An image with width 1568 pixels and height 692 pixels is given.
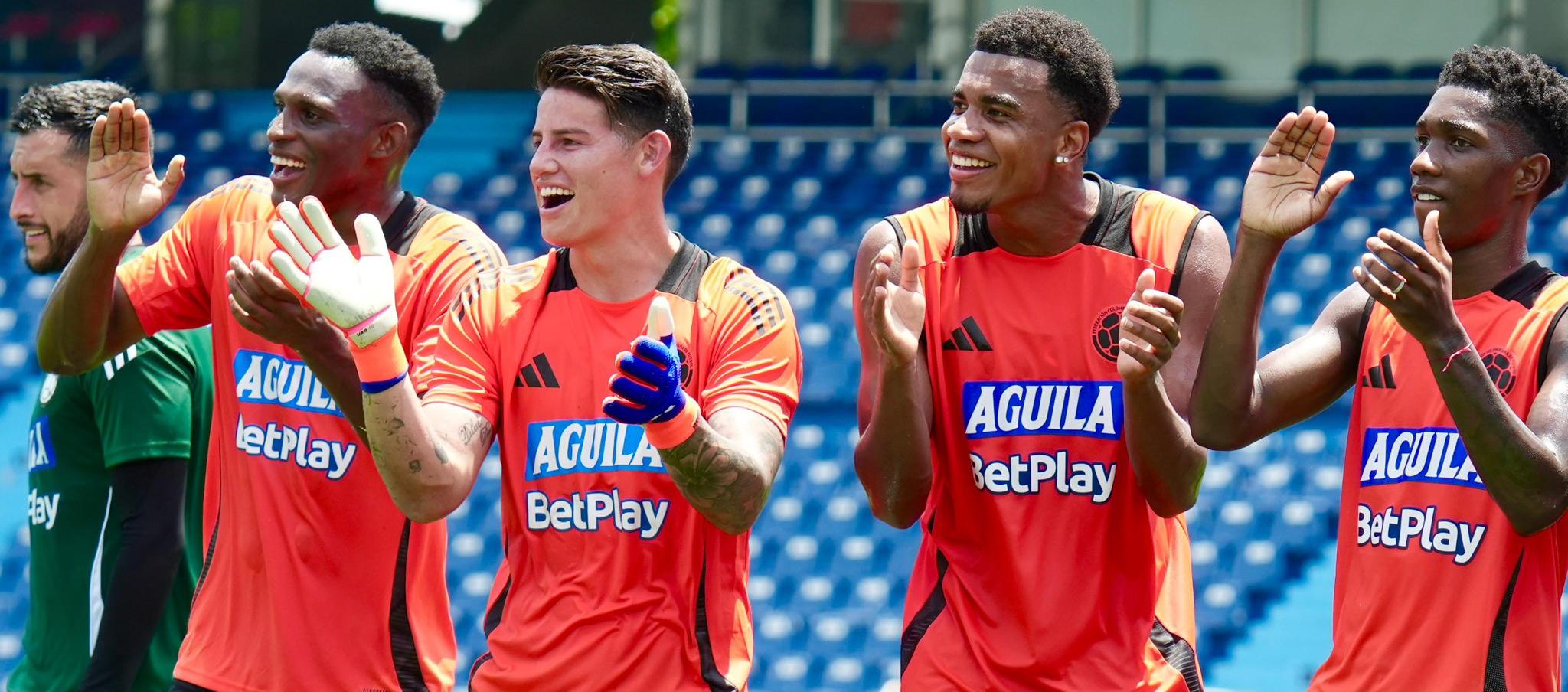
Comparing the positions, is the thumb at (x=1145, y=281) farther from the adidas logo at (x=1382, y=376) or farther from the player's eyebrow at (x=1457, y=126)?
the player's eyebrow at (x=1457, y=126)

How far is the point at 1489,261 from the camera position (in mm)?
4105

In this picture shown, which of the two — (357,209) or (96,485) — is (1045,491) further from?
(96,485)

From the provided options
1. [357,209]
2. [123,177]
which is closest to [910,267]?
[357,209]

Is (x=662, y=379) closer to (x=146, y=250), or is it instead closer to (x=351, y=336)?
(x=351, y=336)

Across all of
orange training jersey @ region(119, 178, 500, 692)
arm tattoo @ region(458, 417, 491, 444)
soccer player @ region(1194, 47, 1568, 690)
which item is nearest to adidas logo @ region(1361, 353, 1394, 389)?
soccer player @ region(1194, 47, 1568, 690)

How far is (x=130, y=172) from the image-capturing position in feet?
15.0

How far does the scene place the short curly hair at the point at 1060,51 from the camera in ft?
14.0

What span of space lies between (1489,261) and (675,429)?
1991 mm

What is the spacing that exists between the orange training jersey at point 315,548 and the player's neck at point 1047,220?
136 centimetres

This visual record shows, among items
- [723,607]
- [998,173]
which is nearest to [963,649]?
[723,607]

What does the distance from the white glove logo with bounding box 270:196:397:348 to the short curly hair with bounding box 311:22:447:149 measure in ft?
3.58

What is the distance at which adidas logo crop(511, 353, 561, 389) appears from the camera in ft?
13.6

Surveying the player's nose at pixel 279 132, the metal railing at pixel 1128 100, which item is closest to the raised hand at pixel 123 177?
the player's nose at pixel 279 132

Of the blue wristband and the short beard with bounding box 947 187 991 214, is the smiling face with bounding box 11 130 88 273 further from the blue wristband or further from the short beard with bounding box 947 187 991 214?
the short beard with bounding box 947 187 991 214
